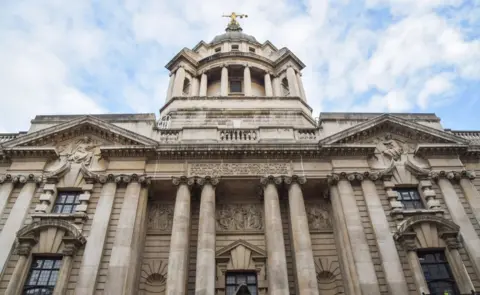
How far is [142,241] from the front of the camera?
1775 cm

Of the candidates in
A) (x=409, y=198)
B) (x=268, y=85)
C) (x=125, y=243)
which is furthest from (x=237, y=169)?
(x=268, y=85)

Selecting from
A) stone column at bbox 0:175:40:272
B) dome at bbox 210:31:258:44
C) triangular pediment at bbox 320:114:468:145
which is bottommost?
stone column at bbox 0:175:40:272

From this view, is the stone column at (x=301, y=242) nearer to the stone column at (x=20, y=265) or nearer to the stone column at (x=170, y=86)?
the stone column at (x=20, y=265)

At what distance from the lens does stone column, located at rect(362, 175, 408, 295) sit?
1507 cm

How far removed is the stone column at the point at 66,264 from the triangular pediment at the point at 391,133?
13.1 metres

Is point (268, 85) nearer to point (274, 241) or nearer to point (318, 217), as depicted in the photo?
point (318, 217)

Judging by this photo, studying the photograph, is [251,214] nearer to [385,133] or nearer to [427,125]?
[385,133]

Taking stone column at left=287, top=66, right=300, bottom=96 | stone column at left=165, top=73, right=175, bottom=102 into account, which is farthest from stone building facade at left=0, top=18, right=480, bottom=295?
stone column at left=287, top=66, right=300, bottom=96

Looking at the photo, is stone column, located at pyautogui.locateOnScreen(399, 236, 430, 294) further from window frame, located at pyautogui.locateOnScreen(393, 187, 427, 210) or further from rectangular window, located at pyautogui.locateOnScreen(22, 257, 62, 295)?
rectangular window, located at pyautogui.locateOnScreen(22, 257, 62, 295)

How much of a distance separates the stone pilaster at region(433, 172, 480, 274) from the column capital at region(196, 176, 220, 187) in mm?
11472

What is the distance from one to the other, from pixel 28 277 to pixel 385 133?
19.5 meters

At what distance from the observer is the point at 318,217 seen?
1938 cm

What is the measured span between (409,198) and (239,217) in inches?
351

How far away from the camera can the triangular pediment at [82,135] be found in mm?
19781
